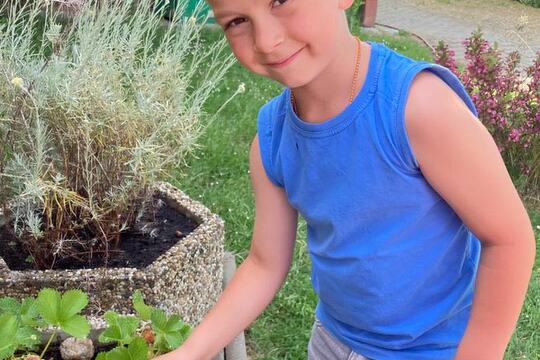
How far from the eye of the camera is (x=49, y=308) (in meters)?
1.66

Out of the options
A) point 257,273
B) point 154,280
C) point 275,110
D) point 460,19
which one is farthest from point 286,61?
point 460,19

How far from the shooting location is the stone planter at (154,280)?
2312mm

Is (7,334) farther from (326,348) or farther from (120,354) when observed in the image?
(326,348)

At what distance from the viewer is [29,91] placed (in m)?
2.35

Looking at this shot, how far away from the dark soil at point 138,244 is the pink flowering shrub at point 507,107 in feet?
7.24

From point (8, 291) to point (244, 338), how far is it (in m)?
0.93

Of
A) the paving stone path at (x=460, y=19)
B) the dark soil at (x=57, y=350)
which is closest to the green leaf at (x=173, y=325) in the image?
the dark soil at (x=57, y=350)

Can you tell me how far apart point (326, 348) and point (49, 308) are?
612mm

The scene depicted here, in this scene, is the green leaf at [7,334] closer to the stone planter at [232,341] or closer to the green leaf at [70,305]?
the green leaf at [70,305]

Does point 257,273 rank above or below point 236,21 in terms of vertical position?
below

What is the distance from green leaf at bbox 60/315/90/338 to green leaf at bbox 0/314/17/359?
11cm

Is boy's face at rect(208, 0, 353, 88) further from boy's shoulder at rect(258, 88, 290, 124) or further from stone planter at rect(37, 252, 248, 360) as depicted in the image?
Answer: stone planter at rect(37, 252, 248, 360)

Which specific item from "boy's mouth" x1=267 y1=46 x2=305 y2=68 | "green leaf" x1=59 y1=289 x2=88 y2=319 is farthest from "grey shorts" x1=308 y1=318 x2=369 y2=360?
"boy's mouth" x1=267 y1=46 x2=305 y2=68

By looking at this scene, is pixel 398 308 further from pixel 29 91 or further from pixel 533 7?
pixel 533 7
